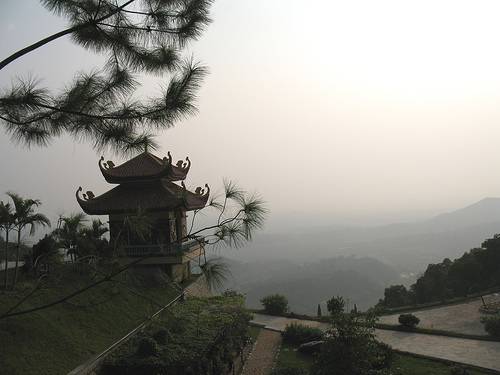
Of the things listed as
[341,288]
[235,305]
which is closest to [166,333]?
[235,305]

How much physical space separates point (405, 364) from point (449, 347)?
10.1 ft

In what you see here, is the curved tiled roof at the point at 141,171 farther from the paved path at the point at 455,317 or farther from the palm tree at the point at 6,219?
the paved path at the point at 455,317

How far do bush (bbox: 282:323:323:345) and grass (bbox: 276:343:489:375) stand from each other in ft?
2.70

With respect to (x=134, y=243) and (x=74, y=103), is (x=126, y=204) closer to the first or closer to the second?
(x=134, y=243)

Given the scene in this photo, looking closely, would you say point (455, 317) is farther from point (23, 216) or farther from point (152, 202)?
point (23, 216)

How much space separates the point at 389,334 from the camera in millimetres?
18344

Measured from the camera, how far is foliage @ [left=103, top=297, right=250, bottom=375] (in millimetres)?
10320

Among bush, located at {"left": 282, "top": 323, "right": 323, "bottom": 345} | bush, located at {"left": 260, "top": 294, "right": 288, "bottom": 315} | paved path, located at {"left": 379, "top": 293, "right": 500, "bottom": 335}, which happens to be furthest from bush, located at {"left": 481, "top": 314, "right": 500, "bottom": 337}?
bush, located at {"left": 260, "top": 294, "right": 288, "bottom": 315}

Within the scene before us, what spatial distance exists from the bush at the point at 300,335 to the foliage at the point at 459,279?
13469 millimetres

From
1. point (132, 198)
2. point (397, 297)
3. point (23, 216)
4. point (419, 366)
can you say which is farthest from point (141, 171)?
point (397, 297)

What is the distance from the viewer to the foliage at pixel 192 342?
33.9ft

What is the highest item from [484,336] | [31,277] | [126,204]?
[126,204]

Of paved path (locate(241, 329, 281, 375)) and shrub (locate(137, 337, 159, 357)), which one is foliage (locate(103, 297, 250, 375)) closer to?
shrub (locate(137, 337, 159, 357))

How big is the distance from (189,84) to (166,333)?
921cm
